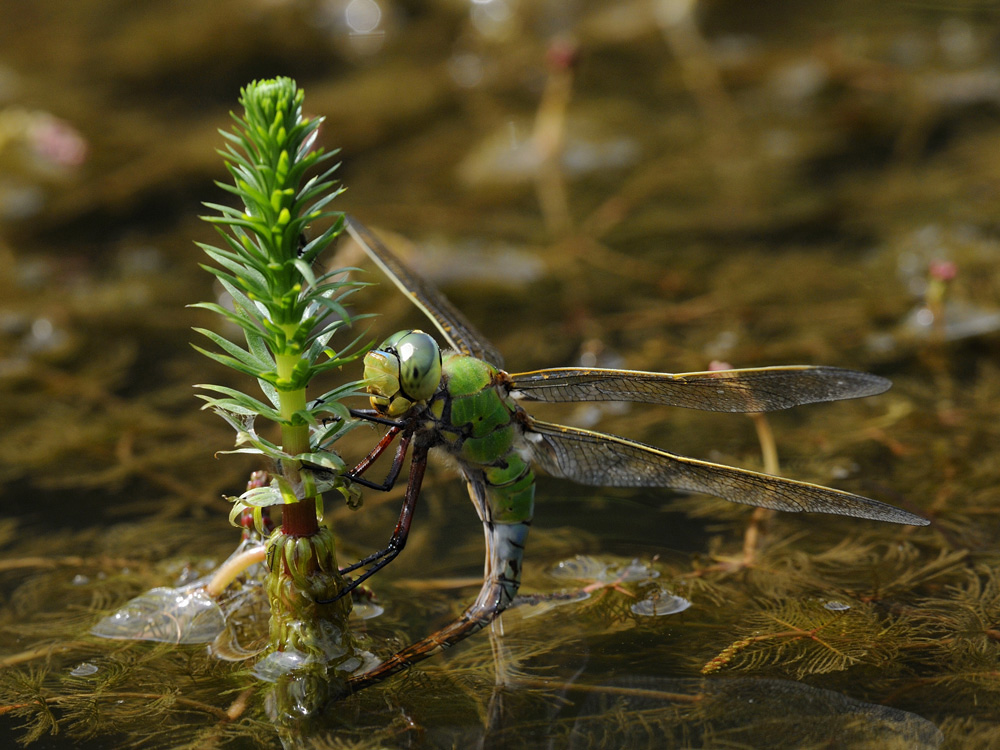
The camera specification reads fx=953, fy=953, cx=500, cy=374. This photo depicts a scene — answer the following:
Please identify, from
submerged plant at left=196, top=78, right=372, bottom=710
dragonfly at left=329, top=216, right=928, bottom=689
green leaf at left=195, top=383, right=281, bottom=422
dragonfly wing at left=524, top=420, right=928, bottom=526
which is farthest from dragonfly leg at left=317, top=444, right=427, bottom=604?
green leaf at left=195, top=383, right=281, bottom=422

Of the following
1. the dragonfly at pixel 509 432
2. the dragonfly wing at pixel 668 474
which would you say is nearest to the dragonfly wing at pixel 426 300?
the dragonfly at pixel 509 432

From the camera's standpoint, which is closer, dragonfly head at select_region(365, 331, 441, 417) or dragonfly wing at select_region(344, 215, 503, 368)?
dragonfly head at select_region(365, 331, 441, 417)

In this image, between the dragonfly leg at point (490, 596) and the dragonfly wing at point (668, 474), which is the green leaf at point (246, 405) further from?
the dragonfly wing at point (668, 474)

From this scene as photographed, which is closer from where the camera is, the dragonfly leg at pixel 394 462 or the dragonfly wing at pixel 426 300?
the dragonfly leg at pixel 394 462

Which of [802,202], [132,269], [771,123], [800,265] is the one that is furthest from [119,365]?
[771,123]

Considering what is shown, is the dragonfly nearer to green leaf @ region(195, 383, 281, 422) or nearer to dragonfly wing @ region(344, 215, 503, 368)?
dragonfly wing @ region(344, 215, 503, 368)

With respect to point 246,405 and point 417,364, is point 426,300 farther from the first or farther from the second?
point 246,405

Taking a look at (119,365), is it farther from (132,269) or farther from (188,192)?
(188,192)
